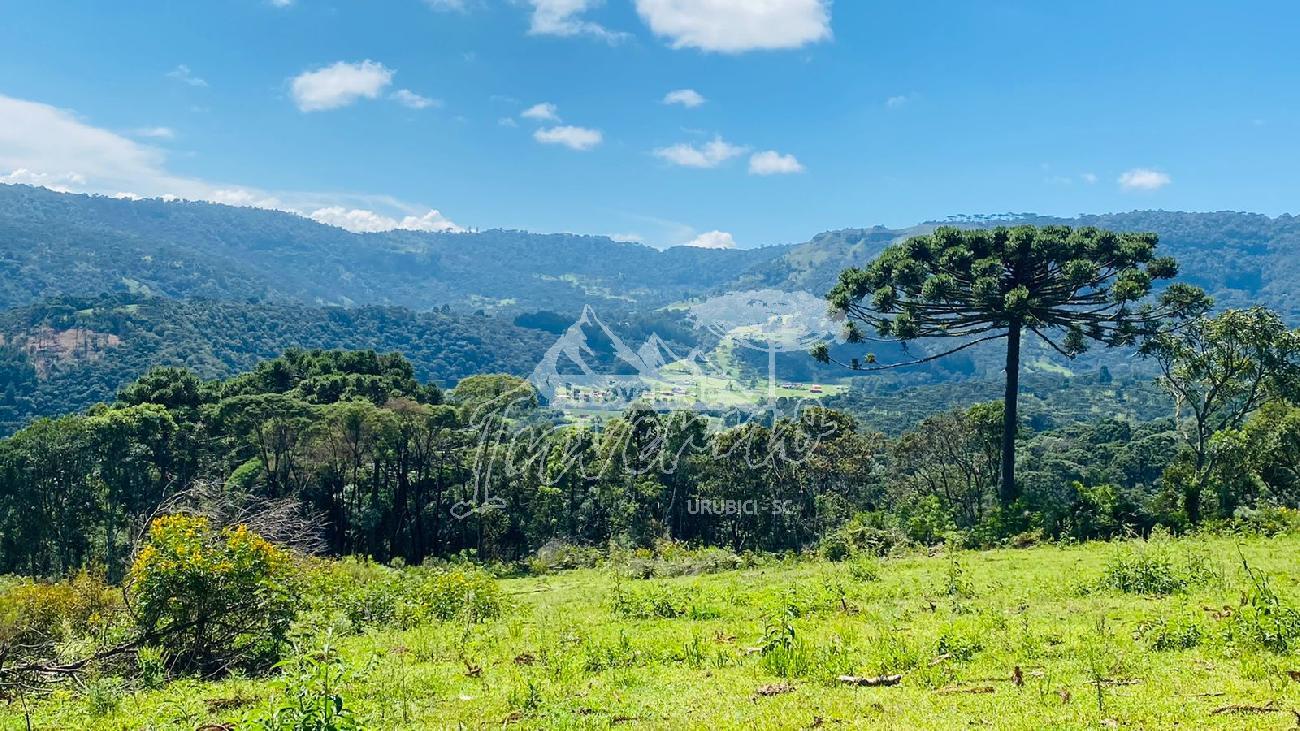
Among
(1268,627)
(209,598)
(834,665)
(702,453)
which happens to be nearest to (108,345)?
(702,453)

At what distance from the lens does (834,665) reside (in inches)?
317

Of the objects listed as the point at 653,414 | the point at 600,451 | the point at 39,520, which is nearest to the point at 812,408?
the point at 653,414

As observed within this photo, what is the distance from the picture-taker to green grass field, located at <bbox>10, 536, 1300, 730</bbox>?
21.5 ft

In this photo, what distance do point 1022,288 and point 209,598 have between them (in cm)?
2076

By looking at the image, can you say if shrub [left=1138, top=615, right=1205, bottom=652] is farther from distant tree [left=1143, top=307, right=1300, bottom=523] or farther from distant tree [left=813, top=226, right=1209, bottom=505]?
distant tree [left=1143, top=307, right=1300, bottom=523]

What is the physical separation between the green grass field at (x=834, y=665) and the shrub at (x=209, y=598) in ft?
2.60

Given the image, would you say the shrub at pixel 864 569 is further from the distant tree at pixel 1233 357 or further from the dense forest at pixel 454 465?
the distant tree at pixel 1233 357

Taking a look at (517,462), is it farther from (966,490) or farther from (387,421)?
(966,490)

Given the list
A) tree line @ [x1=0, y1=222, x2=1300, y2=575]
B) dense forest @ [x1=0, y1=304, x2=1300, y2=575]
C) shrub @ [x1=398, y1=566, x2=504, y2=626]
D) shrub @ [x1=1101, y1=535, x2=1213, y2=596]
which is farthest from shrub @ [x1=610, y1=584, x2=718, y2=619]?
dense forest @ [x1=0, y1=304, x2=1300, y2=575]

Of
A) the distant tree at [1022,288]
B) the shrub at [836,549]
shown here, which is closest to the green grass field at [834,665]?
the shrub at [836,549]

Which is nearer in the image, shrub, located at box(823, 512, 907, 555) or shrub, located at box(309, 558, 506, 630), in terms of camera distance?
shrub, located at box(309, 558, 506, 630)

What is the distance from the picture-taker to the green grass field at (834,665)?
6551 mm

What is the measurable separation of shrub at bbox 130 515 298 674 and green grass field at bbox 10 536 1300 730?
792 mm

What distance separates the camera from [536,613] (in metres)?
13.9
